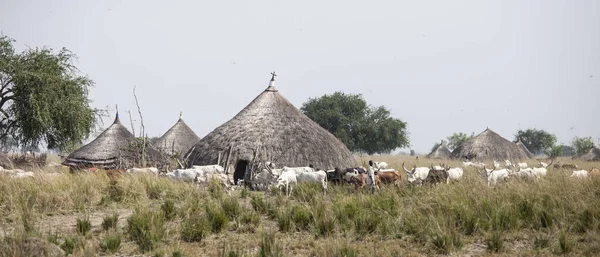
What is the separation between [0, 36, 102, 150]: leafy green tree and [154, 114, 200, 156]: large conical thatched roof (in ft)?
20.7

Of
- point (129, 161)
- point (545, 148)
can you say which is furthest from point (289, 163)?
point (545, 148)

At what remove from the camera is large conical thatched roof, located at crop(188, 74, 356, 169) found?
20.6 metres

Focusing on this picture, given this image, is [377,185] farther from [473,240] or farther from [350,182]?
[473,240]

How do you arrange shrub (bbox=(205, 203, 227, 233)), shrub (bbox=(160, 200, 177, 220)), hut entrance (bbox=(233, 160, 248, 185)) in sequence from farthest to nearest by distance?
hut entrance (bbox=(233, 160, 248, 185)) < shrub (bbox=(160, 200, 177, 220)) < shrub (bbox=(205, 203, 227, 233))

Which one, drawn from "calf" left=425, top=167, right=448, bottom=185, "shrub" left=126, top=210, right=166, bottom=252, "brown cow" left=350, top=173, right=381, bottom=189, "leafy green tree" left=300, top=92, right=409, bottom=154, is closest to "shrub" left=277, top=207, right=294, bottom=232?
"shrub" left=126, top=210, right=166, bottom=252

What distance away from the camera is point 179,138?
32.4 meters

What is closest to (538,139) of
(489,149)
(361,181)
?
(489,149)

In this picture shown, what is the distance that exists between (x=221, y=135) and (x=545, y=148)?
70615 mm

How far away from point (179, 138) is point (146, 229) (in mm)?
24118

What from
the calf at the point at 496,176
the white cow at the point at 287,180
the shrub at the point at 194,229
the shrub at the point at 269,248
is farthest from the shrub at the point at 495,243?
the calf at the point at 496,176

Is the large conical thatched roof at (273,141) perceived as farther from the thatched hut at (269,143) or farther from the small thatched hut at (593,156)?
the small thatched hut at (593,156)

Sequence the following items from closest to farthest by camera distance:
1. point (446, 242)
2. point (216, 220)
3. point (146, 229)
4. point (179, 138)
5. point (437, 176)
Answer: point (446, 242) < point (146, 229) < point (216, 220) < point (437, 176) < point (179, 138)

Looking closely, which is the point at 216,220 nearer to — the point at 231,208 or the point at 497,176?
the point at 231,208

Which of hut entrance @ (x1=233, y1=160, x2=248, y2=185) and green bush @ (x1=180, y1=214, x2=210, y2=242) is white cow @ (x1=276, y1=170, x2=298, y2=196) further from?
hut entrance @ (x1=233, y1=160, x2=248, y2=185)
